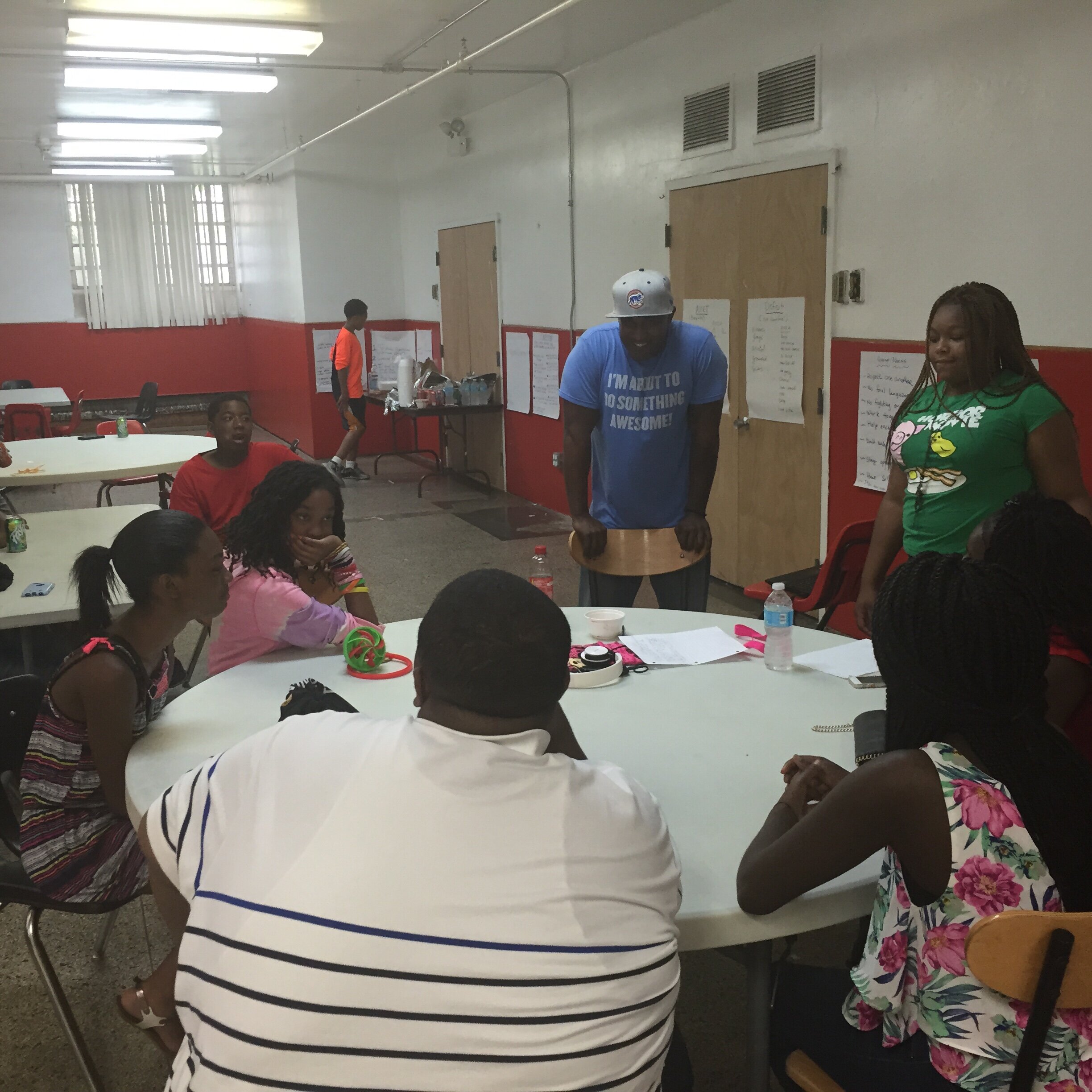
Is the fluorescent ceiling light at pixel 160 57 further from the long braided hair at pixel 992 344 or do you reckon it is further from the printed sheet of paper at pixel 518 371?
the long braided hair at pixel 992 344

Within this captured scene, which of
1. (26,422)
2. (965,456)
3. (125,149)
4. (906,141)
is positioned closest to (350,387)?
(26,422)

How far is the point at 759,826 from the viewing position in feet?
5.37

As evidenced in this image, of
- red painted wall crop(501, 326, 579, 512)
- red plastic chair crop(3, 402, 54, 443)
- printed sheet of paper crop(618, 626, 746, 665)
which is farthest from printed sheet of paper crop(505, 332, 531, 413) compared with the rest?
printed sheet of paper crop(618, 626, 746, 665)

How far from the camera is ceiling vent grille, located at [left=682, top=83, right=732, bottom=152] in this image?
514cm

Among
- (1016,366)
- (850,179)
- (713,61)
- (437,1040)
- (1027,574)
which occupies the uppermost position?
(713,61)

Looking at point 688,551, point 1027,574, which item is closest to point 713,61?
point 688,551

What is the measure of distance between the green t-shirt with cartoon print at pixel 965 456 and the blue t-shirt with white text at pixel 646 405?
0.76 m

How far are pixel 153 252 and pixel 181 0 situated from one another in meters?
8.38

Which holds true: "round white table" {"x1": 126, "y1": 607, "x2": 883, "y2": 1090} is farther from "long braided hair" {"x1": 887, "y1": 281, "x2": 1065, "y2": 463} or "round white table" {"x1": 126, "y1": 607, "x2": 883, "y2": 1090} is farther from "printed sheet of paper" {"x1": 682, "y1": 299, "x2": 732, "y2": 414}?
"printed sheet of paper" {"x1": 682, "y1": 299, "x2": 732, "y2": 414}

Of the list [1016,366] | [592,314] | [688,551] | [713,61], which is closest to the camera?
[1016,366]

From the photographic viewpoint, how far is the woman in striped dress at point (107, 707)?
74.9 inches

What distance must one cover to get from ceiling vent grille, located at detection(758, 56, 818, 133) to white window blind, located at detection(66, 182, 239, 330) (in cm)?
946

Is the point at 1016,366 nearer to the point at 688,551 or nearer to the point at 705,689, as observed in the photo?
the point at 688,551

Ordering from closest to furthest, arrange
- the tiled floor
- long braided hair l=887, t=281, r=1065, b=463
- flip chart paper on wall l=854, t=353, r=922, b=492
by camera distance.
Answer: the tiled floor
long braided hair l=887, t=281, r=1065, b=463
flip chart paper on wall l=854, t=353, r=922, b=492
